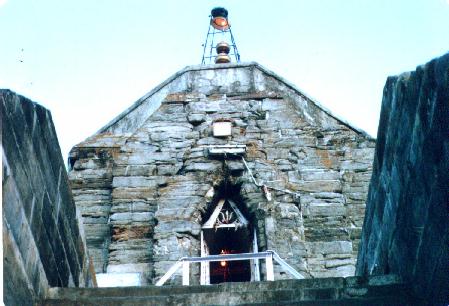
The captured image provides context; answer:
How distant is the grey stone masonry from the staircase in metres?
3.22

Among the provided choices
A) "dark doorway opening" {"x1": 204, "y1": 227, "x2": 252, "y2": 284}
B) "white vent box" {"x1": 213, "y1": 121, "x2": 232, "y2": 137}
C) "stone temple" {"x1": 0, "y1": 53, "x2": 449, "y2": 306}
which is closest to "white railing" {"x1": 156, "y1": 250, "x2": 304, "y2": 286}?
"stone temple" {"x1": 0, "y1": 53, "x2": 449, "y2": 306}

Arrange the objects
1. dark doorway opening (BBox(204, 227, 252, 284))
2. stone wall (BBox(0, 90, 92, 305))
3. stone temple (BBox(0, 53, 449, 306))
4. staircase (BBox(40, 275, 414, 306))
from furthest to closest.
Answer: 1. dark doorway opening (BBox(204, 227, 252, 284))
2. staircase (BBox(40, 275, 414, 306))
3. stone temple (BBox(0, 53, 449, 306))
4. stone wall (BBox(0, 90, 92, 305))

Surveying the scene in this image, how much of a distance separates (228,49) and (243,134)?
380 cm

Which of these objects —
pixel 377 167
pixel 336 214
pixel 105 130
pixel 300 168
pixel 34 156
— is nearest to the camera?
pixel 34 156

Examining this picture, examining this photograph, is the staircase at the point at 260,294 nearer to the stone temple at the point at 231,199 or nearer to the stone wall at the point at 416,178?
the stone temple at the point at 231,199

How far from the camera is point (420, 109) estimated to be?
2732mm

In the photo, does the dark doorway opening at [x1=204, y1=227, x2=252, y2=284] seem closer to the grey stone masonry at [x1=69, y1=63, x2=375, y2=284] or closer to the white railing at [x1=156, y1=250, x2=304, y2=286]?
the grey stone masonry at [x1=69, y1=63, x2=375, y2=284]

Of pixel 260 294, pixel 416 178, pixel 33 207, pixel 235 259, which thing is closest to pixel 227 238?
pixel 235 259

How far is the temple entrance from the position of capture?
7.69 metres

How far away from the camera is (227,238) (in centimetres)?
813

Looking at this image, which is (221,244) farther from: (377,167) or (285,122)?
(377,167)

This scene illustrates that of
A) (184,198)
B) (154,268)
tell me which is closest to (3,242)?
(154,268)

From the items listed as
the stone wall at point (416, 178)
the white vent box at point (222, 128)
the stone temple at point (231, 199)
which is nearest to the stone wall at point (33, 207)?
the stone temple at point (231, 199)

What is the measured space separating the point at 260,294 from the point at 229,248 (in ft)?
15.7
